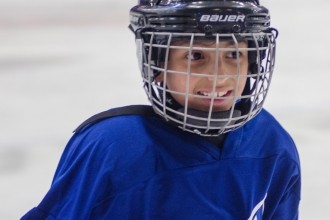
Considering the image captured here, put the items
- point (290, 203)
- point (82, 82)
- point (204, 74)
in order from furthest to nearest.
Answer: point (82, 82) < point (290, 203) < point (204, 74)

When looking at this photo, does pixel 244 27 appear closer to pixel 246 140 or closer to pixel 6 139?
pixel 246 140

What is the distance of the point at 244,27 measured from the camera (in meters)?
0.86

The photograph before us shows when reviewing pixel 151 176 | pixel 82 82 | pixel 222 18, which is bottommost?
pixel 82 82

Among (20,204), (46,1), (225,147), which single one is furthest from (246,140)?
(46,1)

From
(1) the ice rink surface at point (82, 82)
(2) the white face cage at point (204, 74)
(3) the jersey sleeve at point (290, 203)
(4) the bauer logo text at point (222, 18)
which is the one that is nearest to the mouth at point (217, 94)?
(2) the white face cage at point (204, 74)

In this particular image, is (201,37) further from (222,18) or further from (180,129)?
(180,129)

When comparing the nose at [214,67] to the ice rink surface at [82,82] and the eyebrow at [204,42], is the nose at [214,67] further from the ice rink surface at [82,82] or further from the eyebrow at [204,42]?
the ice rink surface at [82,82]

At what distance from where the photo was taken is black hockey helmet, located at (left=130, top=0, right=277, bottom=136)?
0.84 m

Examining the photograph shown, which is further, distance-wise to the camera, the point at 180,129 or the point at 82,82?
the point at 82,82

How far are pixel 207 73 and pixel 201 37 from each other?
54mm

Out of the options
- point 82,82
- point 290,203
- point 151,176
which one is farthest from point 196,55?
point 82,82

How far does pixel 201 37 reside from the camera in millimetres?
842

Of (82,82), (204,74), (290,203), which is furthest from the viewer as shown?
(82,82)

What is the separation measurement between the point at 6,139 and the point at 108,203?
1092mm
